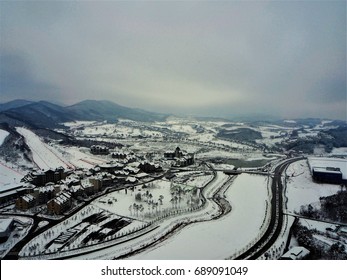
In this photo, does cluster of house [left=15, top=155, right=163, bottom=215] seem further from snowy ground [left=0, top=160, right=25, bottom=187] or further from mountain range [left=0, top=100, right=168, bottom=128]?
mountain range [left=0, top=100, right=168, bottom=128]

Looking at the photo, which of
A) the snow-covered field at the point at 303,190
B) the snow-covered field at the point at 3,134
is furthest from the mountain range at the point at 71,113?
the snow-covered field at the point at 303,190

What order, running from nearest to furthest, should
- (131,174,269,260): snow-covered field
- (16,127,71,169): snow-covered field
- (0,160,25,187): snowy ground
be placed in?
(131,174,269,260): snow-covered field < (0,160,25,187): snowy ground < (16,127,71,169): snow-covered field

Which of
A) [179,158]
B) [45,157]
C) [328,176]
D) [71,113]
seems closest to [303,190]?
[328,176]

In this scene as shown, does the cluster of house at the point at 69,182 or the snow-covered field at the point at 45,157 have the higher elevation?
the snow-covered field at the point at 45,157

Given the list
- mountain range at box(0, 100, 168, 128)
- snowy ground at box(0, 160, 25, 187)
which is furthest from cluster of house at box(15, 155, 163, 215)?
mountain range at box(0, 100, 168, 128)

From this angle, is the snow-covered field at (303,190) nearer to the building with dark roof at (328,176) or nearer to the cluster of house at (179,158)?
the building with dark roof at (328,176)

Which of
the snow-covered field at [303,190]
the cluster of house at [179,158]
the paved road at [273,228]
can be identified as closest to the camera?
the paved road at [273,228]

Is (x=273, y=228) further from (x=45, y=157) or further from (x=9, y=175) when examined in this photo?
(x=45, y=157)

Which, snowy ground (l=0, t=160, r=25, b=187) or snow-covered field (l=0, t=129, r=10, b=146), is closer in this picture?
snowy ground (l=0, t=160, r=25, b=187)
